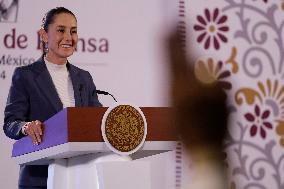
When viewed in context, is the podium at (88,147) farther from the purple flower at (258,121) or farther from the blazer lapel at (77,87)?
the purple flower at (258,121)

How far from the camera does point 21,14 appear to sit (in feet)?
7.36

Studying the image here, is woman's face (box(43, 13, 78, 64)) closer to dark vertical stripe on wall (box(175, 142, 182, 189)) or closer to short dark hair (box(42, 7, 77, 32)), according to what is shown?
short dark hair (box(42, 7, 77, 32))

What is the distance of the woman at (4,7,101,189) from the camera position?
133 centimetres

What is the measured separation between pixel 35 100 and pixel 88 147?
369 millimetres

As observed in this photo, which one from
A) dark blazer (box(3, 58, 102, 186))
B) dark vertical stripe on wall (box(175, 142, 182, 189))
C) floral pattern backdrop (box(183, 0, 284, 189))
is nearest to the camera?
dark blazer (box(3, 58, 102, 186))

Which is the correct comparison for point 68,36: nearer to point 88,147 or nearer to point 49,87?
point 49,87

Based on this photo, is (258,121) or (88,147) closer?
(88,147)

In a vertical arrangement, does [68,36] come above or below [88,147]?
above

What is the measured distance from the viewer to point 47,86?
4.41 feet

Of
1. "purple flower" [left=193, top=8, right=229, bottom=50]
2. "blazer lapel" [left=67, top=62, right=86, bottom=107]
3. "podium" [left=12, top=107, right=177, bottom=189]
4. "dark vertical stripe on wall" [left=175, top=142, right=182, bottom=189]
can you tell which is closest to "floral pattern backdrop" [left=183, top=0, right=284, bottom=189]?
"purple flower" [left=193, top=8, right=229, bottom=50]

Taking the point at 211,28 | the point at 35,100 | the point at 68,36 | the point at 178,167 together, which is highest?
the point at 211,28


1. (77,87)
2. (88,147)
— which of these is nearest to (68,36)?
(77,87)

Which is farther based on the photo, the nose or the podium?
the nose

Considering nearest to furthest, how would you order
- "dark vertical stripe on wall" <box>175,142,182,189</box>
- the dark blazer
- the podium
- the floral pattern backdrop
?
the podium < the dark blazer < "dark vertical stripe on wall" <box>175,142,182,189</box> < the floral pattern backdrop
